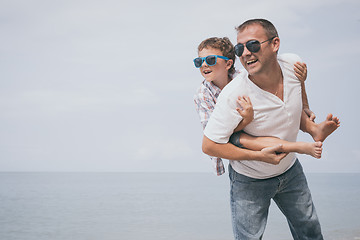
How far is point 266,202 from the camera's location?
124 inches

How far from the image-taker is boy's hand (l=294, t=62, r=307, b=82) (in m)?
3.01

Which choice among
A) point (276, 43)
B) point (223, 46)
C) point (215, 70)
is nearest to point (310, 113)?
point (276, 43)

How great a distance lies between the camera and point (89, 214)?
24.9 meters

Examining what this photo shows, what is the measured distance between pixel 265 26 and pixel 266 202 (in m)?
1.24

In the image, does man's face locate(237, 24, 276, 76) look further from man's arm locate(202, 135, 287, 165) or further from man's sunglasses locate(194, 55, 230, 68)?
man's sunglasses locate(194, 55, 230, 68)

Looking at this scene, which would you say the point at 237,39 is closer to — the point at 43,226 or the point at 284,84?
the point at 284,84

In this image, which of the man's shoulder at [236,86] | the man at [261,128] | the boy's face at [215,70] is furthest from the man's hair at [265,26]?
the boy's face at [215,70]

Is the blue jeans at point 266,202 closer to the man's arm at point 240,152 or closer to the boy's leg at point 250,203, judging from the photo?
the boy's leg at point 250,203

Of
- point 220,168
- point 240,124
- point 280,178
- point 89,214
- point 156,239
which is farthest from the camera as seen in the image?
point 89,214

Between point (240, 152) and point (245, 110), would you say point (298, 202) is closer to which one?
point (240, 152)

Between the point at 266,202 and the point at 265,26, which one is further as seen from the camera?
the point at 266,202

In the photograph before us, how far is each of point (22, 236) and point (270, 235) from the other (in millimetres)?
9813

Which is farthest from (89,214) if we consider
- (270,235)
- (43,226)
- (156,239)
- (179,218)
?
(270,235)

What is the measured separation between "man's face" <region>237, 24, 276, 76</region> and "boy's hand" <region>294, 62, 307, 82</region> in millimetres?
237
